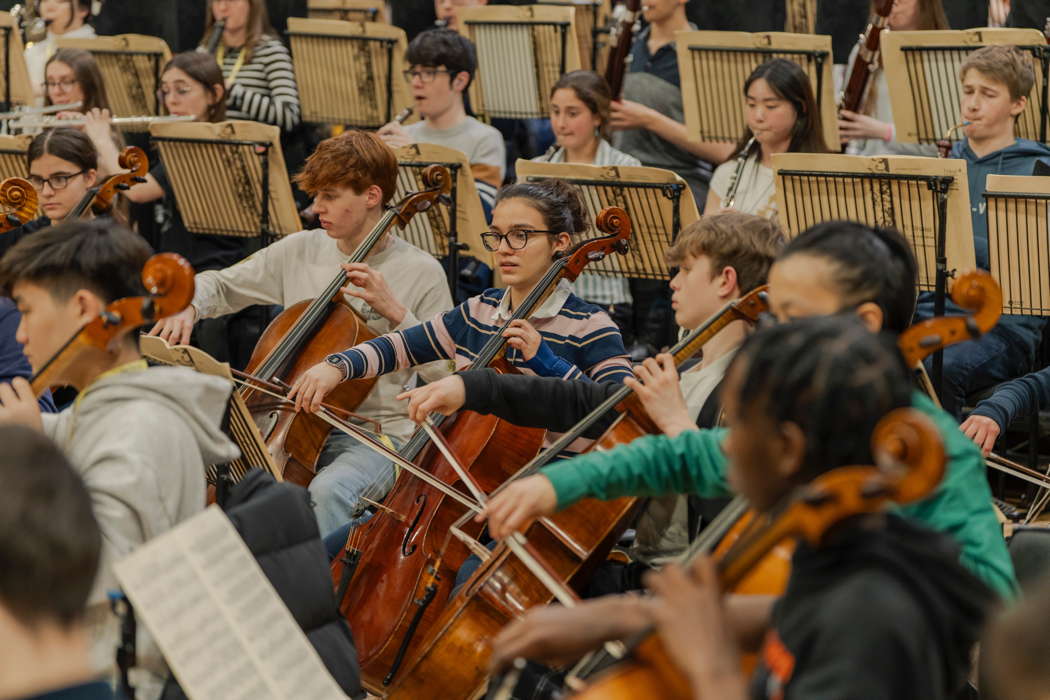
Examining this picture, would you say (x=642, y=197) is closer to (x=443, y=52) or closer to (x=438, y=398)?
(x=443, y=52)

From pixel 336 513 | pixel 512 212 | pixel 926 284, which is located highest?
pixel 512 212

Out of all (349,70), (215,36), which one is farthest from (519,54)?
(215,36)

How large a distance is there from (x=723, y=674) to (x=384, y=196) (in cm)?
243

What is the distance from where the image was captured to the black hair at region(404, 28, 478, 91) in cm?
500

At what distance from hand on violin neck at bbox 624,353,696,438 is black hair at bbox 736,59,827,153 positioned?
209 cm

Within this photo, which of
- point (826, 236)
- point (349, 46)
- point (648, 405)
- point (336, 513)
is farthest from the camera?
point (349, 46)

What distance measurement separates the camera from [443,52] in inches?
197

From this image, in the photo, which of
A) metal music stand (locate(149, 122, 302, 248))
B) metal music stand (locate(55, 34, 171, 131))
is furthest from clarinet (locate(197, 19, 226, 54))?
metal music stand (locate(149, 122, 302, 248))

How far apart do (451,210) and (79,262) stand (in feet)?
7.01

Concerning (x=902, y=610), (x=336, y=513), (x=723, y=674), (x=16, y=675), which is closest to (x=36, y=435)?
(x=16, y=675)

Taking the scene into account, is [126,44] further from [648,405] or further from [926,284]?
[648,405]

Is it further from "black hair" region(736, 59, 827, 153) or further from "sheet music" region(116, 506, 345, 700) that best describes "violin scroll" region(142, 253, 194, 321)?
"black hair" region(736, 59, 827, 153)

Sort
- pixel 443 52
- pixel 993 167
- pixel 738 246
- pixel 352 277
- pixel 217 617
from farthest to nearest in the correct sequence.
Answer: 1. pixel 443 52
2. pixel 993 167
3. pixel 352 277
4. pixel 738 246
5. pixel 217 617

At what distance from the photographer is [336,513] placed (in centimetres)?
307
